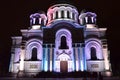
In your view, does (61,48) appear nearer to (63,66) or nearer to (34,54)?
(63,66)

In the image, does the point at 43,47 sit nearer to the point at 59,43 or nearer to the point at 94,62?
the point at 59,43

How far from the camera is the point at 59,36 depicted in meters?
31.9

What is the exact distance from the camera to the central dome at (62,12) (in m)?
33.8

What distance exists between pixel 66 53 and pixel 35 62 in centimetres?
414

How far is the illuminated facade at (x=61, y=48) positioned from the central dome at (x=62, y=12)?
313 mm

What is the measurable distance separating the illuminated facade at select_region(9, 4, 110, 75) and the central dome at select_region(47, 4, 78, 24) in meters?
0.31

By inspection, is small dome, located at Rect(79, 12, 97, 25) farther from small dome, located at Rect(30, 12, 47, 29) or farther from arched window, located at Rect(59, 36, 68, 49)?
small dome, located at Rect(30, 12, 47, 29)

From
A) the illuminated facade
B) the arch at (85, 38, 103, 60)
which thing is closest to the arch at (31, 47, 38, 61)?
the illuminated facade

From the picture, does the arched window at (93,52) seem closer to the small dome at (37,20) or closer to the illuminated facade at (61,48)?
the illuminated facade at (61,48)

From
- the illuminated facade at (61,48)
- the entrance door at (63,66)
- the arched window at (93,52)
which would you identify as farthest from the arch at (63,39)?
the arched window at (93,52)

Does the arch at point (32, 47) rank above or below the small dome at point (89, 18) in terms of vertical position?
below

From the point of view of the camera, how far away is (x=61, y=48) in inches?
1230

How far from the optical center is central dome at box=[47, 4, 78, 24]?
33781mm

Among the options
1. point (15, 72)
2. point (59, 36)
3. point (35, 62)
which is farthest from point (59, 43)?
point (15, 72)
